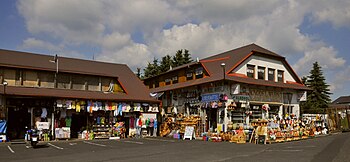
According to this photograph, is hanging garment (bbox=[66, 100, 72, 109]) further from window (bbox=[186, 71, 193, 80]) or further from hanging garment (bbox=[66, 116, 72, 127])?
window (bbox=[186, 71, 193, 80])

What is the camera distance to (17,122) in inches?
993

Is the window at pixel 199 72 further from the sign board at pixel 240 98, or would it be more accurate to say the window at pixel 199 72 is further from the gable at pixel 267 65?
the sign board at pixel 240 98

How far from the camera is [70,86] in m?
26.8

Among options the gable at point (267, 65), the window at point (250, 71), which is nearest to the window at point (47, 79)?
the gable at point (267, 65)

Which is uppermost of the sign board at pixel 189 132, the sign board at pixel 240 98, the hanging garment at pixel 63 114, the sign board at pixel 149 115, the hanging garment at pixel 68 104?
the sign board at pixel 240 98

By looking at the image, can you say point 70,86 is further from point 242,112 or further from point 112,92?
point 242,112

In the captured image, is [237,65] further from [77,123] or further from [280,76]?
[77,123]

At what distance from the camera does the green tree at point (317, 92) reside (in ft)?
150

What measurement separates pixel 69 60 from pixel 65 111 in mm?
6668

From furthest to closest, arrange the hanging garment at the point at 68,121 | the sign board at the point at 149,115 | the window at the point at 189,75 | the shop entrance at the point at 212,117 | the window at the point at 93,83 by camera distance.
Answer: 1. the window at the point at 189,75
2. the sign board at the point at 149,115
3. the window at the point at 93,83
4. the shop entrance at the point at 212,117
5. the hanging garment at the point at 68,121

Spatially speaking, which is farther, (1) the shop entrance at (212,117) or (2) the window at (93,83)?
(2) the window at (93,83)

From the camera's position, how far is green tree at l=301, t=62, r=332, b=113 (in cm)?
4575

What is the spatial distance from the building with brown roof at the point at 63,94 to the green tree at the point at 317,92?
27.5 m

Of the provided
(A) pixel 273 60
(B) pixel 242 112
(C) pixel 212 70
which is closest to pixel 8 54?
(C) pixel 212 70
